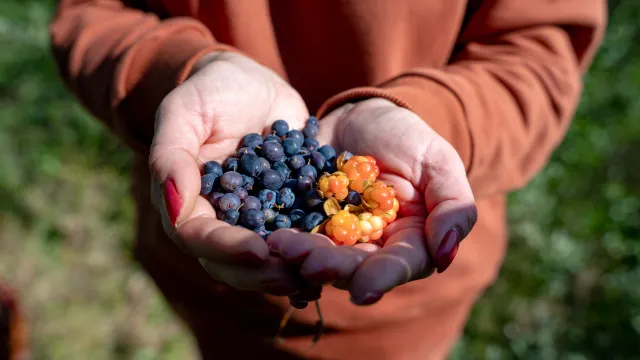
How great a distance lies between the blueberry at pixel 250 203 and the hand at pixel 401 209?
234 mm

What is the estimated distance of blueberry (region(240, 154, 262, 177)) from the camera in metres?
1.38

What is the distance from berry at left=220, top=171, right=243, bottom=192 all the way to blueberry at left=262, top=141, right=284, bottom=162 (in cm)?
13

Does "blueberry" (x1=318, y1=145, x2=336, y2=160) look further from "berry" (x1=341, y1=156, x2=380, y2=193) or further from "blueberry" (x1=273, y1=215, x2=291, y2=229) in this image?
"blueberry" (x1=273, y1=215, x2=291, y2=229)

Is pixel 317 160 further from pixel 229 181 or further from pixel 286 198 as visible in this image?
pixel 229 181

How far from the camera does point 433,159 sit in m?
1.24

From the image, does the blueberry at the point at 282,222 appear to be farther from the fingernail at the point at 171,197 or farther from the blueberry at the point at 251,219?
the fingernail at the point at 171,197

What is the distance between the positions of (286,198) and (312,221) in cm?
12

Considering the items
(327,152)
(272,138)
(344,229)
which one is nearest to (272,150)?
(272,138)

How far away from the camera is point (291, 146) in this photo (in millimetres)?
1453

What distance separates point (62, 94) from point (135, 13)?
7.53 feet

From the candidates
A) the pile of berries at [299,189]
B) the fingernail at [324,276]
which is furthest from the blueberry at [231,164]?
the fingernail at [324,276]

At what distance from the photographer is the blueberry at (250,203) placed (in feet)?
4.36

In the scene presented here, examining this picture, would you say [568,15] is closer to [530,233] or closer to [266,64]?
[266,64]

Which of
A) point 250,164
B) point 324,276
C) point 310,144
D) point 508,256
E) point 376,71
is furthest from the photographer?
point 508,256
